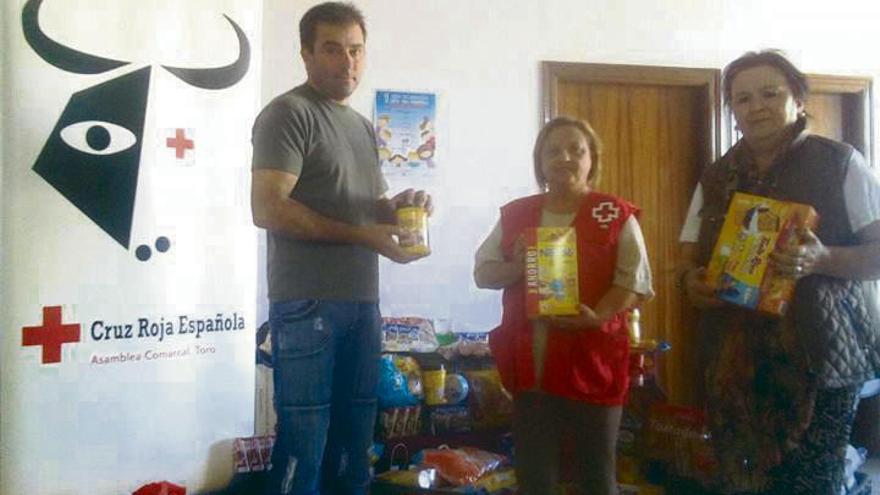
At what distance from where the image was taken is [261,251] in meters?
2.87

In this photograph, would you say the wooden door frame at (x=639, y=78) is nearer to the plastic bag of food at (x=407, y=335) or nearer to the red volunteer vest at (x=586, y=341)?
the plastic bag of food at (x=407, y=335)

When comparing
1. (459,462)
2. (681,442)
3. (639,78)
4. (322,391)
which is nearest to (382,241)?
(322,391)

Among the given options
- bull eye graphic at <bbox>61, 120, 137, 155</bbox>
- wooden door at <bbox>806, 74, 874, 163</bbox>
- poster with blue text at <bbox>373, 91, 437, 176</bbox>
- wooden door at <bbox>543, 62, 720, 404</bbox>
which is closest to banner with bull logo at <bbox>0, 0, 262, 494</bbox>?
bull eye graphic at <bbox>61, 120, 137, 155</bbox>

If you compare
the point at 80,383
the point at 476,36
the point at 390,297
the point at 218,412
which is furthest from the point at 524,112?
the point at 80,383

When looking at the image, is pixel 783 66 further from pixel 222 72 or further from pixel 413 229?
pixel 222 72

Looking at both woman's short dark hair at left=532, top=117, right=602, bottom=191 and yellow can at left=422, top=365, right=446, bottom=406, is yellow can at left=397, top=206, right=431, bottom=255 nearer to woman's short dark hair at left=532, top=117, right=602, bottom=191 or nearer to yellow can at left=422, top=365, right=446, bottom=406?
woman's short dark hair at left=532, top=117, right=602, bottom=191

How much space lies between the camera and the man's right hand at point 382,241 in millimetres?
1538

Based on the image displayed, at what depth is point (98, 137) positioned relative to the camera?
196 cm

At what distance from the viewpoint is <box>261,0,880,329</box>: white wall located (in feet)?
9.90

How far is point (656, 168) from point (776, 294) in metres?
2.03

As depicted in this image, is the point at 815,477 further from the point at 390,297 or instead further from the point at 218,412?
the point at 390,297

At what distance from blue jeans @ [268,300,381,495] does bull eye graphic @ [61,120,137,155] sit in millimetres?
774

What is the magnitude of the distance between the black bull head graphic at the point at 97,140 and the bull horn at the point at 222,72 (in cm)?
5

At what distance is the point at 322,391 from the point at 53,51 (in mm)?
1120
